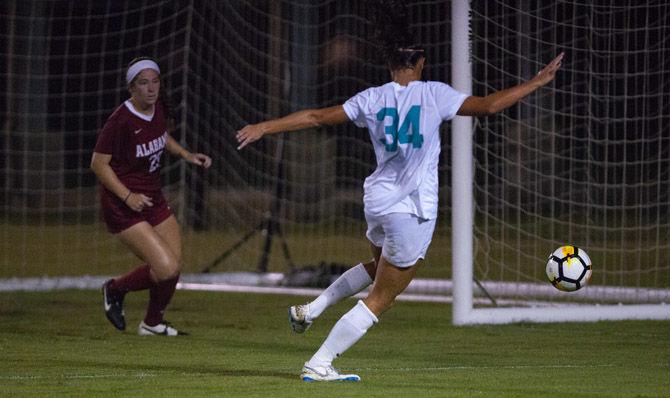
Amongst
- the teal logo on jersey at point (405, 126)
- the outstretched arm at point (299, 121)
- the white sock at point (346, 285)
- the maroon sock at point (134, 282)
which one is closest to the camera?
the outstretched arm at point (299, 121)

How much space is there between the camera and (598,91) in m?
12.3

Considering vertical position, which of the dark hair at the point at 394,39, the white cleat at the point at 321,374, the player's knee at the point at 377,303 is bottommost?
the white cleat at the point at 321,374

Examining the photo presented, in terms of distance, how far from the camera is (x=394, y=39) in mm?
7180

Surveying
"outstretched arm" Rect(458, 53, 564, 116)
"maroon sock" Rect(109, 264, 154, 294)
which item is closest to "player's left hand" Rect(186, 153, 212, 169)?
"maroon sock" Rect(109, 264, 154, 294)

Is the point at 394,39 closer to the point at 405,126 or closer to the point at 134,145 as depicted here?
the point at 405,126

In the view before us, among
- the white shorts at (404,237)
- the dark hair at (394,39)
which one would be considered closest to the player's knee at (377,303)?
the white shorts at (404,237)

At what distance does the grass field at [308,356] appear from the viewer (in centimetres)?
698

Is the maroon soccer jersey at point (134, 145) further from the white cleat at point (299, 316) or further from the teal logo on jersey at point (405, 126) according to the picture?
the teal logo on jersey at point (405, 126)

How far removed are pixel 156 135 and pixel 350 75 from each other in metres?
7.03

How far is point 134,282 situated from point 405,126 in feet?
12.6

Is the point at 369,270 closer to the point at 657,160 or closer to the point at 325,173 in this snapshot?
the point at 657,160

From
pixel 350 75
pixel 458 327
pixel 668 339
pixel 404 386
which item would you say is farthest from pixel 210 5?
pixel 404 386

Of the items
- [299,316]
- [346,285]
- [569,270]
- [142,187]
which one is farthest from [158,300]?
[569,270]

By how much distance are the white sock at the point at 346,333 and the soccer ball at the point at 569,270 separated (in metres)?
1.75
